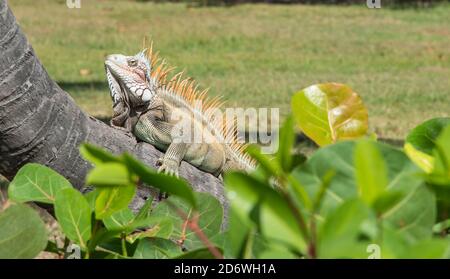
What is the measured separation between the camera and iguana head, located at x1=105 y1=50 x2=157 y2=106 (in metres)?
2.98

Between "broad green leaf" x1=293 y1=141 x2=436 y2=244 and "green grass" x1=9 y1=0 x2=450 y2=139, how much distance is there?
796cm

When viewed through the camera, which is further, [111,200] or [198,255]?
[111,200]

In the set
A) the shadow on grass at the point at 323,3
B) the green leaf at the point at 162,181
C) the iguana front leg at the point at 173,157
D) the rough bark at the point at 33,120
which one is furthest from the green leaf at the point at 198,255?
the shadow on grass at the point at 323,3

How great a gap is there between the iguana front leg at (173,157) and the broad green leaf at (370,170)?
1609mm

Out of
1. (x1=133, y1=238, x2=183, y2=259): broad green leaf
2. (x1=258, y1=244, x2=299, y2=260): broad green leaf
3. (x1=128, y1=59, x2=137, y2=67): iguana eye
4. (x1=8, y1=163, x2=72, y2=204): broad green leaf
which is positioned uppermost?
(x1=258, y1=244, x2=299, y2=260): broad green leaf

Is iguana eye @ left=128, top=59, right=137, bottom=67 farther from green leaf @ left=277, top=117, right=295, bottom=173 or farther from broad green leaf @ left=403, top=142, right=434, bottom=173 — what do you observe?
green leaf @ left=277, top=117, right=295, bottom=173

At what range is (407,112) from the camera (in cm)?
1001

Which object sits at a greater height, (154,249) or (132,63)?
(154,249)

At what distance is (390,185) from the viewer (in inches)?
34.9

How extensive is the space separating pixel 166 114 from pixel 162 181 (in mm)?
2099

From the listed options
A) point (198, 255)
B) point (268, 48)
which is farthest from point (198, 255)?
point (268, 48)

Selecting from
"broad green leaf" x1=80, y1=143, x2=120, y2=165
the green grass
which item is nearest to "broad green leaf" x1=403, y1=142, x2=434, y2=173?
"broad green leaf" x1=80, y1=143, x2=120, y2=165

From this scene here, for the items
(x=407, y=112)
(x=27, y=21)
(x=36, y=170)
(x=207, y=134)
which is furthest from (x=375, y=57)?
(x=36, y=170)

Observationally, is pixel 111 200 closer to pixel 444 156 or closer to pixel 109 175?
pixel 109 175
